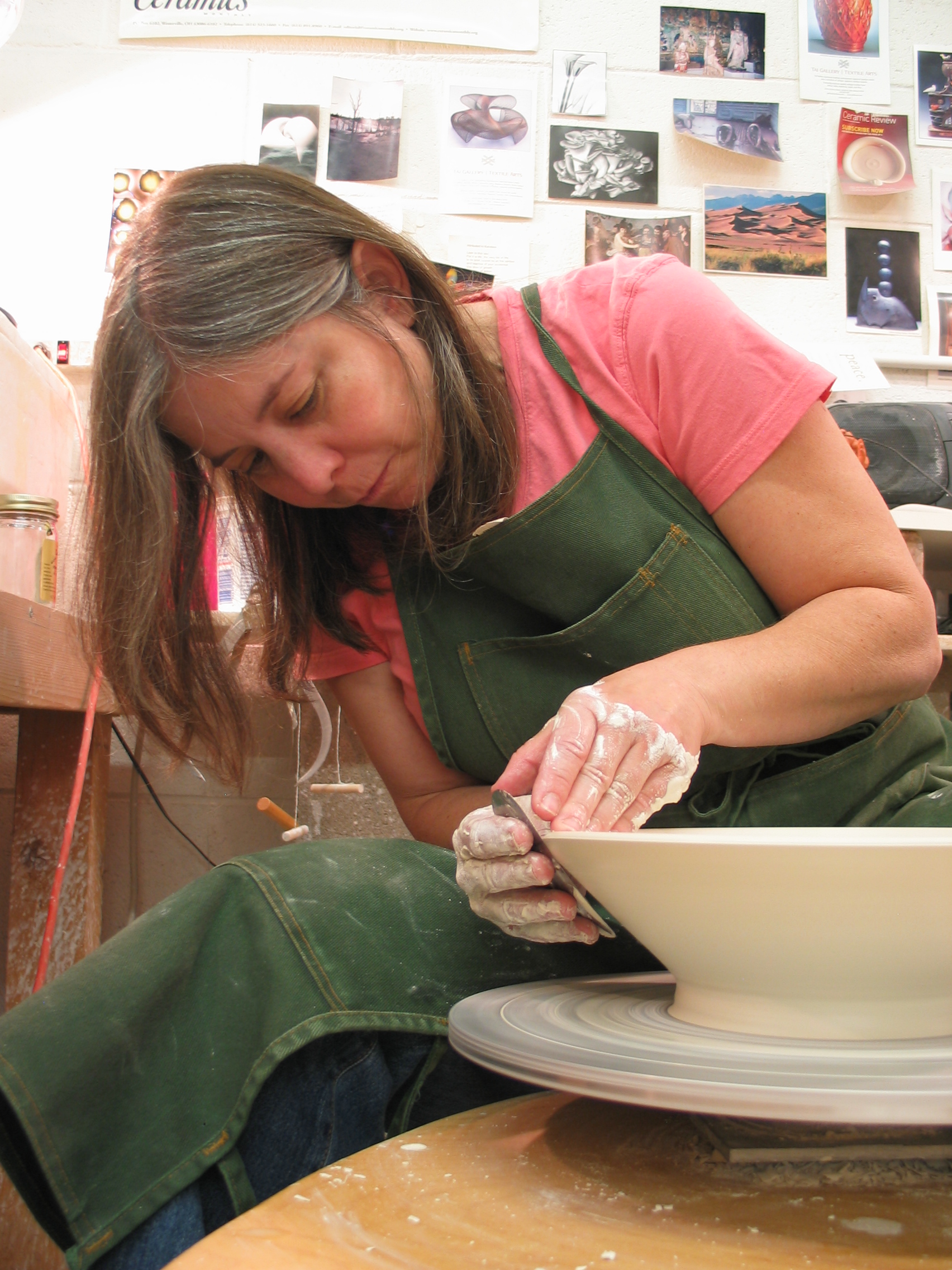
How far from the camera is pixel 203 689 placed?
39.9 inches

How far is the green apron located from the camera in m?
0.58

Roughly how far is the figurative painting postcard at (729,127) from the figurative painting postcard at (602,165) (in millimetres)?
82

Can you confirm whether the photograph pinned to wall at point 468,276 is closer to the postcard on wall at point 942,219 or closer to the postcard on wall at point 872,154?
the postcard on wall at point 872,154

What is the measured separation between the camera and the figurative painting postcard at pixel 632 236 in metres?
1.77

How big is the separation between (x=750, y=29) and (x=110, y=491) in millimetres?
1595

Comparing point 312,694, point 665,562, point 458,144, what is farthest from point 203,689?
point 458,144

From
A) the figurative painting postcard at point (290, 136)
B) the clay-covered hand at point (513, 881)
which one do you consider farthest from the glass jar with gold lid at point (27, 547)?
the figurative painting postcard at point (290, 136)

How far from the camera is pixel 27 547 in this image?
1233 millimetres

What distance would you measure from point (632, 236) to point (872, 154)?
0.48 m

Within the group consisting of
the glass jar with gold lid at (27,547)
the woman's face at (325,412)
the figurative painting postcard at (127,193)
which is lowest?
the glass jar with gold lid at (27,547)

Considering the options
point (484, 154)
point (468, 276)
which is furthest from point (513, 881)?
point (484, 154)

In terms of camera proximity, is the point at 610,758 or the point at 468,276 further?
the point at 468,276

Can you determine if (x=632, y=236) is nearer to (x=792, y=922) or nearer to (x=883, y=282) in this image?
(x=883, y=282)

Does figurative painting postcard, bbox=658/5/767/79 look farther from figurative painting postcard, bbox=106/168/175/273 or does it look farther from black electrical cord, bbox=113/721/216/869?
black electrical cord, bbox=113/721/216/869
